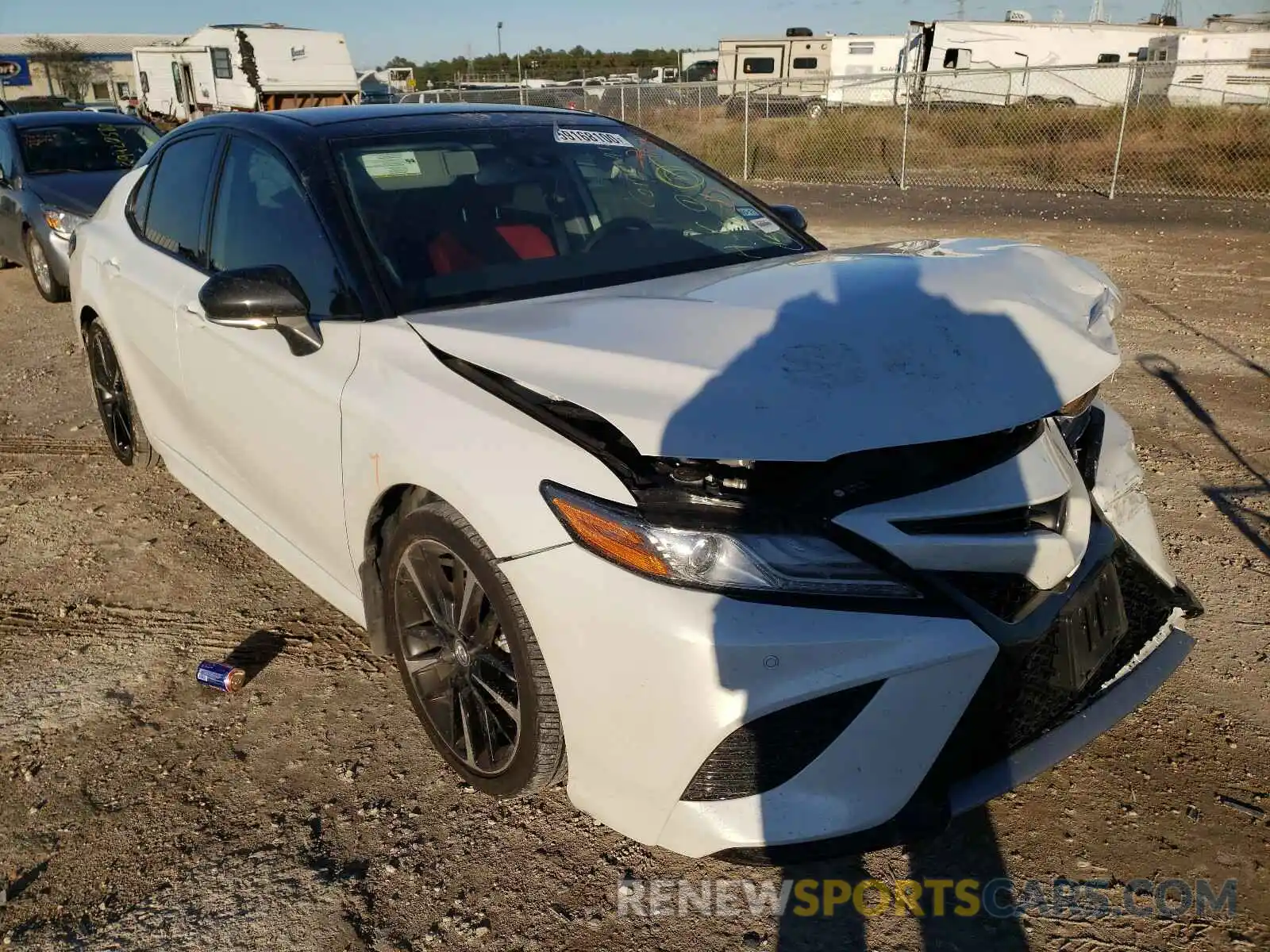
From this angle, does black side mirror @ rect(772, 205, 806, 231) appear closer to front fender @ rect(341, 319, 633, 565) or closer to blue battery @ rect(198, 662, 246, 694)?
front fender @ rect(341, 319, 633, 565)

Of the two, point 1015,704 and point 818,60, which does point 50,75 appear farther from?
point 1015,704

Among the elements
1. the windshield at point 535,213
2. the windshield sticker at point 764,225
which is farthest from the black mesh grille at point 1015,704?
the windshield sticker at point 764,225

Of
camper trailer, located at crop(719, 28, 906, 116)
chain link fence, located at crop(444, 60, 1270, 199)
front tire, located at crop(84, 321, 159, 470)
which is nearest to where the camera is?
front tire, located at crop(84, 321, 159, 470)

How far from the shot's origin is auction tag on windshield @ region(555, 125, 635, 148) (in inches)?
139

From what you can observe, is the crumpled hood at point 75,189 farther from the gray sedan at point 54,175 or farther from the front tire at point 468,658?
the front tire at point 468,658

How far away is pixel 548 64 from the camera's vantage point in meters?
66.9

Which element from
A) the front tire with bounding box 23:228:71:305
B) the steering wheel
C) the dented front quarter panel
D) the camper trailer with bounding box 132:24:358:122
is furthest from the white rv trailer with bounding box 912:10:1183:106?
the dented front quarter panel

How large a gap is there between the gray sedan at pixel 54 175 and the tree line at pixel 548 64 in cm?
4560

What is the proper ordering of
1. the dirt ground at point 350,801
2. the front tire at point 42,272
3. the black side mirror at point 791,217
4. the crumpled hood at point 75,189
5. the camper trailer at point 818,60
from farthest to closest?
the camper trailer at point 818,60, the front tire at point 42,272, the crumpled hood at point 75,189, the black side mirror at point 791,217, the dirt ground at point 350,801

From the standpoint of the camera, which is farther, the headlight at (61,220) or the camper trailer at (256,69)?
the camper trailer at (256,69)

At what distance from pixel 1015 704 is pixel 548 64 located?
7110cm

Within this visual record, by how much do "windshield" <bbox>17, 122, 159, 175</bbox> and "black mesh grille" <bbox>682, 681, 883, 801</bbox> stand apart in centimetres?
940

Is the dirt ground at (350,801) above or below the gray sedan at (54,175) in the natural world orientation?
below

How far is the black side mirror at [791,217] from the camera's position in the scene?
3761 mm
